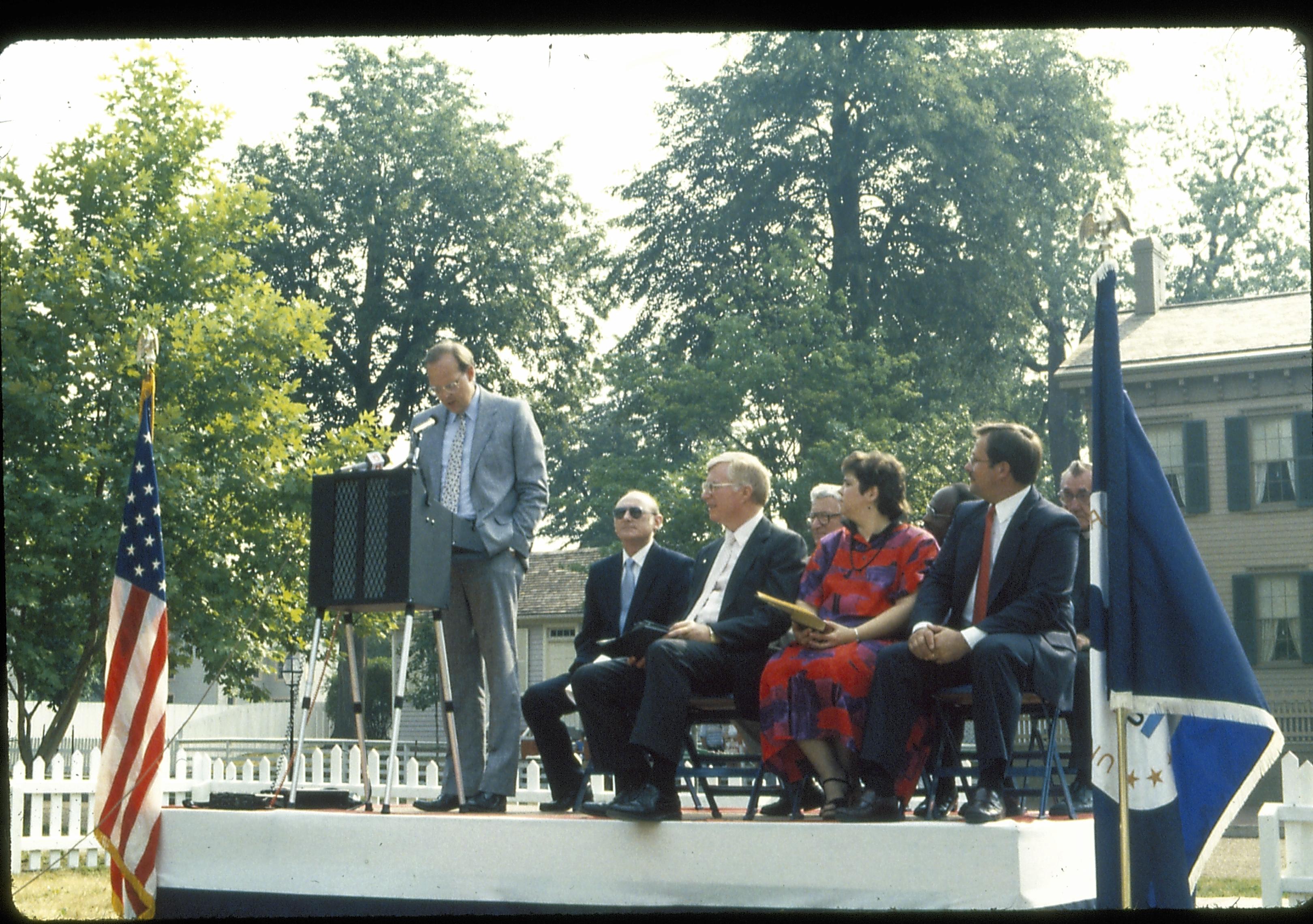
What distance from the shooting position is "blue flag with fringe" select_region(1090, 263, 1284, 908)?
4.88 meters

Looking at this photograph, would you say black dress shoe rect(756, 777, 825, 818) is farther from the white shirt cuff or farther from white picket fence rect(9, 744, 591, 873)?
white picket fence rect(9, 744, 591, 873)

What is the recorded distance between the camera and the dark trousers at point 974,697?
17.7 ft

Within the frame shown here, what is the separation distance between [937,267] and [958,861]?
86.9 feet

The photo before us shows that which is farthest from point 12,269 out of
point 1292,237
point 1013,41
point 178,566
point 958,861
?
point 1292,237

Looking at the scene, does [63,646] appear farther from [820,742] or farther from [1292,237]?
[1292,237]

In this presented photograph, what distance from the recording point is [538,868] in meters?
5.62

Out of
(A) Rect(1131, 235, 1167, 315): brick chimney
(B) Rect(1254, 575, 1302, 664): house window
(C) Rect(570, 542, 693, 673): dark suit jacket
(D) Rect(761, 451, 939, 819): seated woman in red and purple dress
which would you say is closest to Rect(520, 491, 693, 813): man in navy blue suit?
(C) Rect(570, 542, 693, 673): dark suit jacket

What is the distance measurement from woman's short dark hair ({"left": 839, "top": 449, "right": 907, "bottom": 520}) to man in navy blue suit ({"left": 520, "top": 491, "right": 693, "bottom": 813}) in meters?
1.03

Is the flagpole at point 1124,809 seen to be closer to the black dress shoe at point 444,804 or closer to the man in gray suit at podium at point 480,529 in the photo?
the man in gray suit at podium at point 480,529

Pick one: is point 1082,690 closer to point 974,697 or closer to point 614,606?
point 974,697

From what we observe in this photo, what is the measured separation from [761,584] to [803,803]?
3.27ft

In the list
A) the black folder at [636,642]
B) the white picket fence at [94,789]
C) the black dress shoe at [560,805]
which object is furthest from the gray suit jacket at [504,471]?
the white picket fence at [94,789]

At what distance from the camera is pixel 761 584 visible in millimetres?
6281

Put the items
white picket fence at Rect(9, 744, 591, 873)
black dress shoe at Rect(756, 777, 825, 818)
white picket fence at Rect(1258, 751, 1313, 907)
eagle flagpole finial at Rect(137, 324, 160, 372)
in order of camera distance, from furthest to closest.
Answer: white picket fence at Rect(9, 744, 591, 873) < white picket fence at Rect(1258, 751, 1313, 907) < eagle flagpole finial at Rect(137, 324, 160, 372) < black dress shoe at Rect(756, 777, 825, 818)
